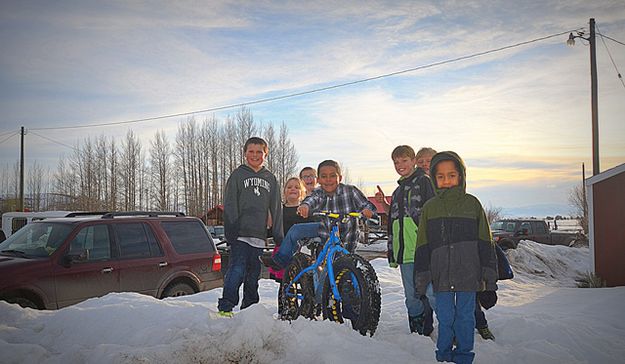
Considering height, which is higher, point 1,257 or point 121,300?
point 1,257

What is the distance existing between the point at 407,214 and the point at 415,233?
9.1 inches

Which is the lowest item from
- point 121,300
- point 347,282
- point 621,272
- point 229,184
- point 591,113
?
point 621,272

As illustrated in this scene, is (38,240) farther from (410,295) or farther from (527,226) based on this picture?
(527,226)

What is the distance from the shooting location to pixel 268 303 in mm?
6777

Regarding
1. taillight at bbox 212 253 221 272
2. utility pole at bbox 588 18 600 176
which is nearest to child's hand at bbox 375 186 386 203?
taillight at bbox 212 253 221 272

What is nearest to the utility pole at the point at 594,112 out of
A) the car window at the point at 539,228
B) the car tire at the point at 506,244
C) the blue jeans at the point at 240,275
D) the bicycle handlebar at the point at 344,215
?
the car window at the point at 539,228

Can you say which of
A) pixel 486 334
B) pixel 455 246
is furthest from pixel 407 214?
pixel 486 334

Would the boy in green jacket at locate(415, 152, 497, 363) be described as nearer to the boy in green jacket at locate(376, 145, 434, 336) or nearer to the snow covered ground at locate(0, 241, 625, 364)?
the snow covered ground at locate(0, 241, 625, 364)

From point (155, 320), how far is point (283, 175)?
37.0 m

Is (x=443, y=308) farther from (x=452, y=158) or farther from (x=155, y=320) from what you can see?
(x=155, y=320)

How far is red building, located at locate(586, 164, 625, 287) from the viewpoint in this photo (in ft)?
37.3

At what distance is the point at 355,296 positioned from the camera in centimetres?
464

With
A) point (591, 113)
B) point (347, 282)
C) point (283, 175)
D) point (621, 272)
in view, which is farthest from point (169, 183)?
point (347, 282)

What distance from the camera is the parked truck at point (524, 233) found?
19391 millimetres
